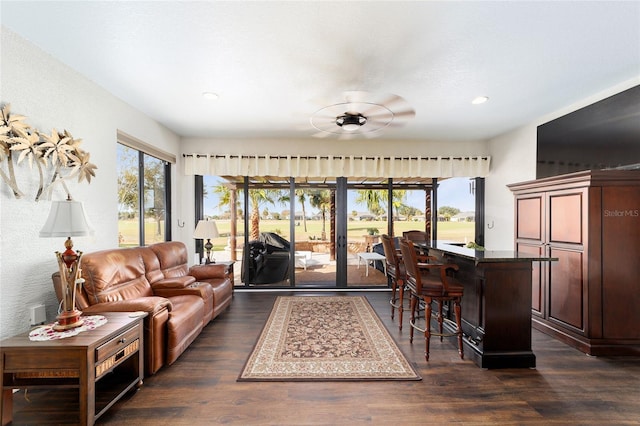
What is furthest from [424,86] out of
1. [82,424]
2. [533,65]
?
[82,424]

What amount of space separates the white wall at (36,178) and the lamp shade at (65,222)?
18.5 inches

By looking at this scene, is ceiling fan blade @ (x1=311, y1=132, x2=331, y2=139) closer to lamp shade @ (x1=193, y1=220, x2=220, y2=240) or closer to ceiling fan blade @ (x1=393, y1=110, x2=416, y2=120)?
ceiling fan blade @ (x1=393, y1=110, x2=416, y2=120)

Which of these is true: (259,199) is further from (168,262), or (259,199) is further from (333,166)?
(168,262)

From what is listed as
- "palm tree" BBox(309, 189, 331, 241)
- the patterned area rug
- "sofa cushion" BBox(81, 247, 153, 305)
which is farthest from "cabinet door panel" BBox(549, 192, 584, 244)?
"sofa cushion" BBox(81, 247, 153, 305)

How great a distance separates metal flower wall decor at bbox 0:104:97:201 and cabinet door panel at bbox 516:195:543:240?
491 cm

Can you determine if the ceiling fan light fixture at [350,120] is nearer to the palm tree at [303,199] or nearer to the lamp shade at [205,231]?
the palm tree at [303,199]

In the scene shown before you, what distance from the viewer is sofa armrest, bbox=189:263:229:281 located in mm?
3967

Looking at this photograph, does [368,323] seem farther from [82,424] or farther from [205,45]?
[205,45]

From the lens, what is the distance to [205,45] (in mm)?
2230

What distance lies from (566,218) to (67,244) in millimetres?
4537

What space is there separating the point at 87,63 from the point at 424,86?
3.25 meters

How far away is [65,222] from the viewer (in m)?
1.96

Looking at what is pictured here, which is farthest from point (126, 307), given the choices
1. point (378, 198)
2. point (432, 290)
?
point (378, 198)

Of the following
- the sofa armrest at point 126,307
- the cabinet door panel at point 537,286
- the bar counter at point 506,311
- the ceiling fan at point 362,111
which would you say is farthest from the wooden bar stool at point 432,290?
the sofa armrest at point 126,307
